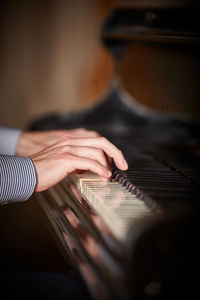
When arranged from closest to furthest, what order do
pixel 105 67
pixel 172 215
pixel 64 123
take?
pixel 172 215 → pixel 64 123 → pixel 105 67

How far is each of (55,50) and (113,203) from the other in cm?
285

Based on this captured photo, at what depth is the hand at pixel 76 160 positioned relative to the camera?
101 cm

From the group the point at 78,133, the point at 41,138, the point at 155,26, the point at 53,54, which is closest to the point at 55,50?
the point at 53,54

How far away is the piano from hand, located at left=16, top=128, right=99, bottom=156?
0.50 ft

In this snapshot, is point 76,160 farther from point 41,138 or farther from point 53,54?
point 53,54

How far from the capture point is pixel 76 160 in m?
1.02

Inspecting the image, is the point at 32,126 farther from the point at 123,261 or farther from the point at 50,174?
the point at 123,261

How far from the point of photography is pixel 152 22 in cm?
161

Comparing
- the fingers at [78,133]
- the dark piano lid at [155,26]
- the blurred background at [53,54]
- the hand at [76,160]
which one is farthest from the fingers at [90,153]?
the blurred background at [53,54]

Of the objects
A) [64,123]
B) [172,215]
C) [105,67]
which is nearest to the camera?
[172,215]

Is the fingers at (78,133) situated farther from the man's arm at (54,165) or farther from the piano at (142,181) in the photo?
the man's arm at (54,165)

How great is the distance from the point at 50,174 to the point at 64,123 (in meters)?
0.97

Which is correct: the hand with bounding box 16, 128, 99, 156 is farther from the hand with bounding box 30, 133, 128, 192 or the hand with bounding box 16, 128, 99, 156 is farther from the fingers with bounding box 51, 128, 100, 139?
the hand with bounding box 30, 133, 128, 192

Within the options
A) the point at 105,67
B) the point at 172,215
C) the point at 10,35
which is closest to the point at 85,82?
the point at 105,67
